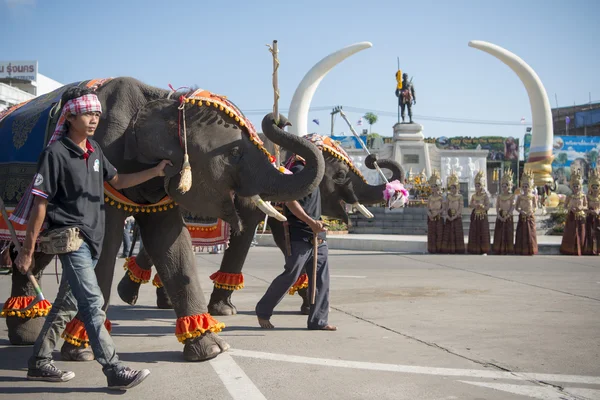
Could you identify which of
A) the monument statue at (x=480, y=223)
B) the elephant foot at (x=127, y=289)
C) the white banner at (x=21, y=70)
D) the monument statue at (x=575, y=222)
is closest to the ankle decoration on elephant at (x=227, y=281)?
the elephant foot at (x=127, y=289)

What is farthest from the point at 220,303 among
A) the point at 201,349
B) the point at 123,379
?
the point at 123,379

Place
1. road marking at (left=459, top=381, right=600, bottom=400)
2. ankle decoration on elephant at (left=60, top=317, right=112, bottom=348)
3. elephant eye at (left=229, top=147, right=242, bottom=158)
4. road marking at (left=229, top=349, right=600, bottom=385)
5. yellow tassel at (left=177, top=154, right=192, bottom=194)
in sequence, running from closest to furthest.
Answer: road marking at (left=459, top=381, right=600, bottom=400) < road marking at (left=229, top=349, right=600, bottom=385) < yellow tassel at (left=177, top=154, right=192, bottom=194) < ankle decoration on elephant at (left=60, top=317, right=112, bottom=348) < elephant eye at (left=229, top=147, right=242, bottom=158)

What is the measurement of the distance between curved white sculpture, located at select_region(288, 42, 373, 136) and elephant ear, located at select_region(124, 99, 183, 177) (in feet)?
108

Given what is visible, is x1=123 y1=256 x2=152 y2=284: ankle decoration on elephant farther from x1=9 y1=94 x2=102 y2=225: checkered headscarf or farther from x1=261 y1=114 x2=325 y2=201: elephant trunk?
x1=9 y1=94 x2=102 y2=225: checkered headscarf

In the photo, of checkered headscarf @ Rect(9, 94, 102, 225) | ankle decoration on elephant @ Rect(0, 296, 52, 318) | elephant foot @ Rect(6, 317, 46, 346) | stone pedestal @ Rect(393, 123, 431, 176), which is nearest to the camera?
checkered headscarf @ Rect(9, 94, 102, 225)

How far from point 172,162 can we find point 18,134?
170 cm

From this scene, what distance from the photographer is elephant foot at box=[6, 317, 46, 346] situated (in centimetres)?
552

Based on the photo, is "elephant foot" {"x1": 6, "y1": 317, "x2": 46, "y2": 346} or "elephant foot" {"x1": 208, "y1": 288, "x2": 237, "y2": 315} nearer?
"elephant foot" {"x1": 6, "y1": 317, "x2": 46, "y2": 346}

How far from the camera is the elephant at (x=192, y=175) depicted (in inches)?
191

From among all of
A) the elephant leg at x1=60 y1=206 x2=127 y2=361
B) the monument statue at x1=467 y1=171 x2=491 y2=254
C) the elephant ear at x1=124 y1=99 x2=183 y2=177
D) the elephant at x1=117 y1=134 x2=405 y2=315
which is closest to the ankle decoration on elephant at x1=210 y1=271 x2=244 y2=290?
the elephant at x1=117 y1=134 x2=405 y2=315

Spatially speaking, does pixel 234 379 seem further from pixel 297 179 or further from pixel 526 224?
pixel 526 224

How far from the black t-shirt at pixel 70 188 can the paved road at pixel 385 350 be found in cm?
107

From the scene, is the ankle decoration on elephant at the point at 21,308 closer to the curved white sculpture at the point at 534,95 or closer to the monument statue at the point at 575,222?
the monument statue at the point at 575,222

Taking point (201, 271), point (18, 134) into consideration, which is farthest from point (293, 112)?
point (18, 134)
